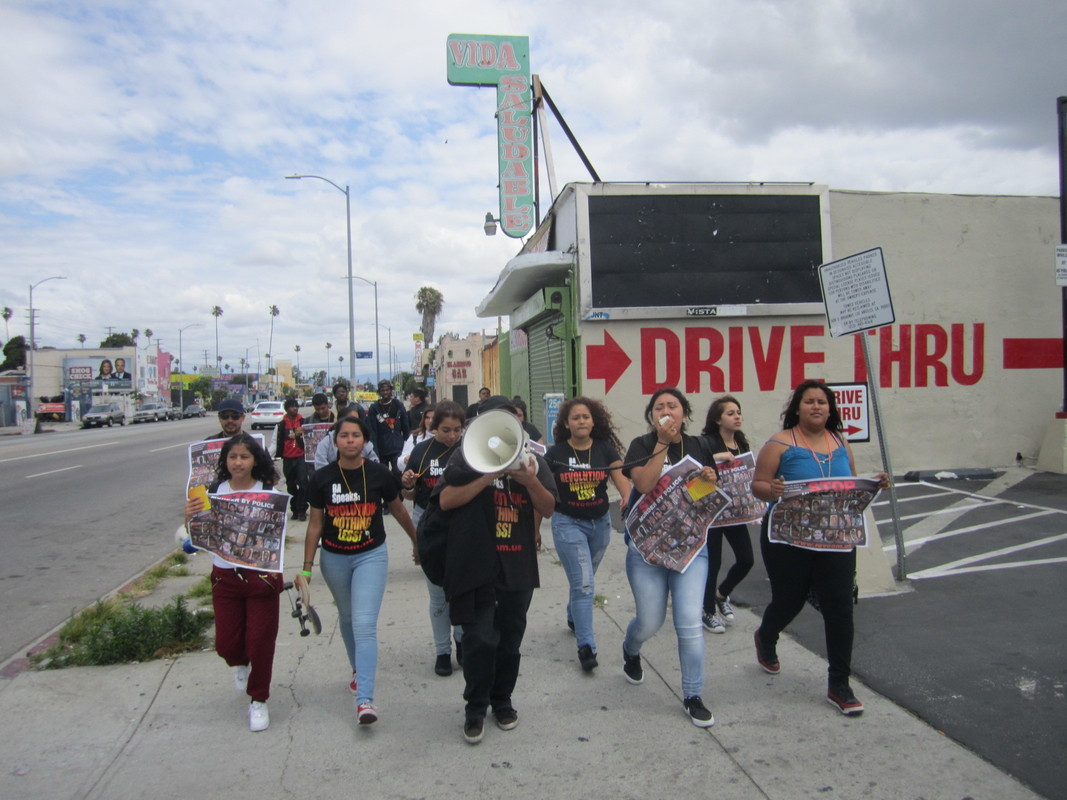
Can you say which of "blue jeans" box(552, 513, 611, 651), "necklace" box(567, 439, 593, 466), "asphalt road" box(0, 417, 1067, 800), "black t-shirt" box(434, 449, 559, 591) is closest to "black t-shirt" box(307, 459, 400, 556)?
"black t-shirt" box(434, 449, 559, 591)

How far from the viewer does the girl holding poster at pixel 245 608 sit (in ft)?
13.1

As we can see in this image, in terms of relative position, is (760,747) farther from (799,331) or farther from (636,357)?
(799,331)

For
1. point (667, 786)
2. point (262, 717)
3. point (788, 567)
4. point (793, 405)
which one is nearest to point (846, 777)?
point (667, 786)

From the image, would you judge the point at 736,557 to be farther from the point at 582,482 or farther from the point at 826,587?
the point at 582,482

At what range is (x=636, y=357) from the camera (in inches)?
469

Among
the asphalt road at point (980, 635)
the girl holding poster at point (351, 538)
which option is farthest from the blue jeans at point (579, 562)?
the asphalt road at point (980, 635)

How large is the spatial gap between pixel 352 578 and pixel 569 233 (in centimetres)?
897

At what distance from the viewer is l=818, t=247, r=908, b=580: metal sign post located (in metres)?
5.87

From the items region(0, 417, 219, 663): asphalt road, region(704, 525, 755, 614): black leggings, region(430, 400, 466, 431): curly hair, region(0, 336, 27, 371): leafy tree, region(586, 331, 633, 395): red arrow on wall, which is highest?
region(0, 336, 27, 371): leafy tree

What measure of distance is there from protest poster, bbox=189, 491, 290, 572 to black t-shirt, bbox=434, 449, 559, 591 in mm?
1005

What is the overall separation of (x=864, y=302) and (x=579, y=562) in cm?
322

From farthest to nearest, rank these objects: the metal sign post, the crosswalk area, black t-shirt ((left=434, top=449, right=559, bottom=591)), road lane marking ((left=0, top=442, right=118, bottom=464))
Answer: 1. road lane marking ((left=0, top=442, right=118, bottom=464))
2. the crosswalk area
3. the metal sign post
4. black t-shirt ((left=434, top=449, right=559, bottom=591))

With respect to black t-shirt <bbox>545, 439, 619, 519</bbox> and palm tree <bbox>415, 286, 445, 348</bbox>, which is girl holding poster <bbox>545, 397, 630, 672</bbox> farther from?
palm tree <bbox>415, 286, 445, 348</bbox>

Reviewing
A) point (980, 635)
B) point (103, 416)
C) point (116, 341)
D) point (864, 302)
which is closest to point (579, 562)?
point (980, 635)
